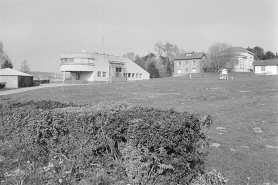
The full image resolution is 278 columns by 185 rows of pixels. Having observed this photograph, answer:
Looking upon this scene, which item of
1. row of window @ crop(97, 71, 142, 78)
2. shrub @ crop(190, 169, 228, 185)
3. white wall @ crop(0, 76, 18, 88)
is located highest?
row of window @ crop(97, 71, 142, 78)

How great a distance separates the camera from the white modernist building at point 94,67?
4828 centimetres

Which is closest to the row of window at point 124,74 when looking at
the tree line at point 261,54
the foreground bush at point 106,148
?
the foreground bush at point 106,148

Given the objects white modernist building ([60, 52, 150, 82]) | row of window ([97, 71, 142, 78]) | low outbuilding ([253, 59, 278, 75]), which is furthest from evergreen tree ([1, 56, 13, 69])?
low outbuilding ([253, 59, 278, 75])

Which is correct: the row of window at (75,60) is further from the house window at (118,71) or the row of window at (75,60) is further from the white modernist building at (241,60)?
the white modernist building at (241,60)

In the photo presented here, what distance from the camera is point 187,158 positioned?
354 cm

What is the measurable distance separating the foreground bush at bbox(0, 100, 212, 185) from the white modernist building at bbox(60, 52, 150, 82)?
44.1 metres

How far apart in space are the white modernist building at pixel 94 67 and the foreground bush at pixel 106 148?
145ft

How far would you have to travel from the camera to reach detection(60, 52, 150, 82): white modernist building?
48281mm

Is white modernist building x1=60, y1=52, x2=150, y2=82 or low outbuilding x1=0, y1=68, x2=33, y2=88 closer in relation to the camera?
low outbuilding x1=0, y1=68, x2=33, y2=88

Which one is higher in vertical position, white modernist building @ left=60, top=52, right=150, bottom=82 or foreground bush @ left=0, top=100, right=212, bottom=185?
white modernist building @ left=60, top=52, right=150, bottom=82

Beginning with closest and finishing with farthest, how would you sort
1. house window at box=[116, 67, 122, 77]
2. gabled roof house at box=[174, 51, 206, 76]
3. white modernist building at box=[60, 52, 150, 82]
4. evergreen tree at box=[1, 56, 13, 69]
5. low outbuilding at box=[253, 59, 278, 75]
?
white modernist building at box=[60, 52, 150, 82] → house window at box=[116, 67, 122, 77] → low outbuilding at box=[253, 59, 278, 75] → evergreen tree at box=[1, 56, 13, 69] → gabled roof house at box=[174, 51, 206, 76]

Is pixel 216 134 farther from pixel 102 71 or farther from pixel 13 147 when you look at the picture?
pixel 102 71

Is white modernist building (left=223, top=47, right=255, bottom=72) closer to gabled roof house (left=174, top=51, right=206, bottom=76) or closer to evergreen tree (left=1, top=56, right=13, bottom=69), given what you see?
gabled roof house (left=174, top=51, right=206, bottom=76)

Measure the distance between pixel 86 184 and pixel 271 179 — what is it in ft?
10.7
